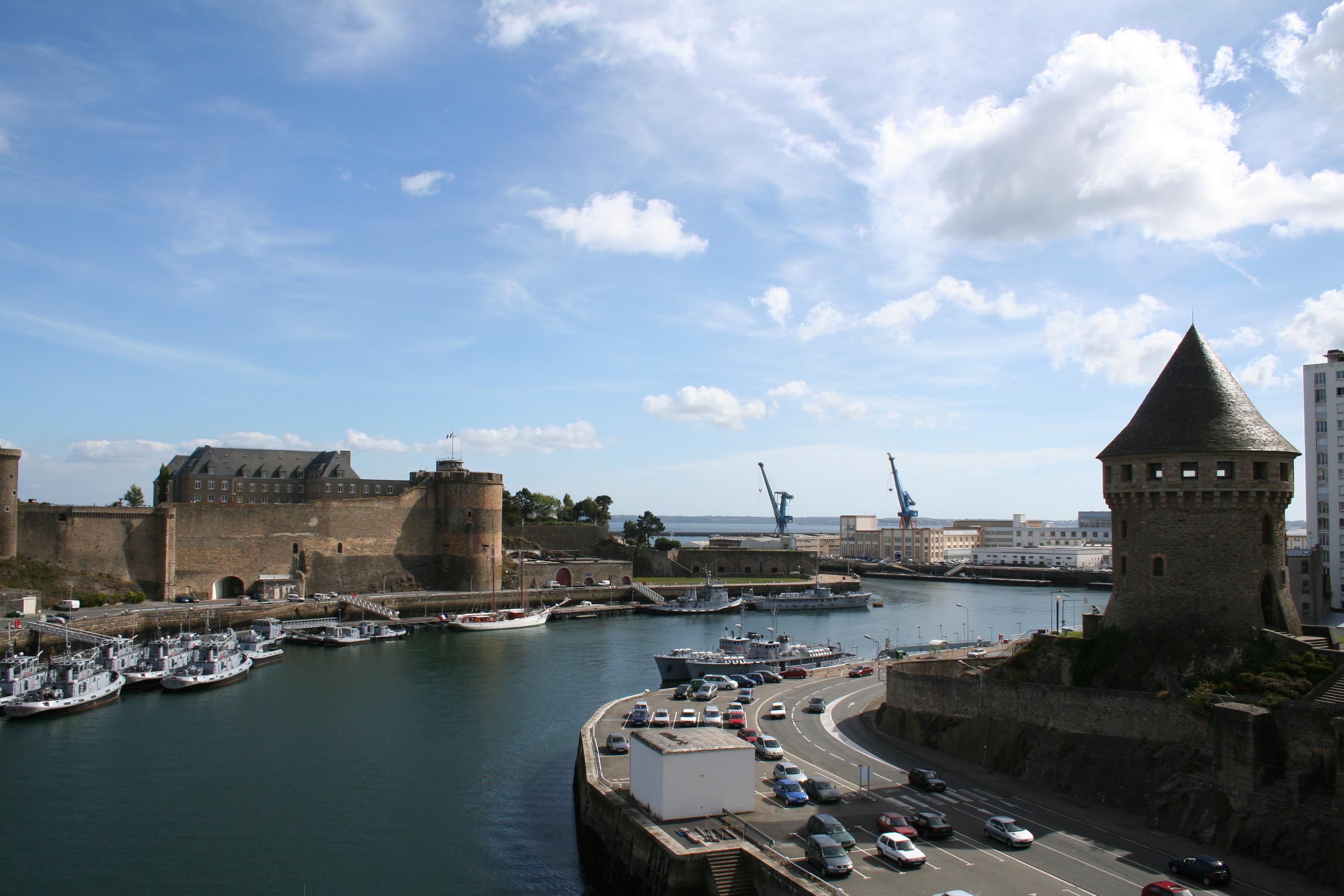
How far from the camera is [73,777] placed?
87.4ft

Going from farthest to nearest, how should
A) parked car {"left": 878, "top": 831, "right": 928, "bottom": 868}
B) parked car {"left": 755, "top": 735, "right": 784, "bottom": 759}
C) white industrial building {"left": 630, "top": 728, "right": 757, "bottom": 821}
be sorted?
parked car {"left": 755, "top": 735, "right": 784, "bottom": 759}, white industrial building {"left": 630, "top": 728, "right": 757, "bottom": 821}, parked car {"left": 878, "top": 831, "right": 928, "bottom": 868}

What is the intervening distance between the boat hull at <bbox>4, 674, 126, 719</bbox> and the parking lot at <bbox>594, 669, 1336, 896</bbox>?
22184mm

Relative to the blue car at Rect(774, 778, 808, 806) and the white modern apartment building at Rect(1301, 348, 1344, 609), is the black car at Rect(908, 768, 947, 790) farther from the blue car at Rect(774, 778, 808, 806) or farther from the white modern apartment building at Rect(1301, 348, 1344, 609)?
the white modern apartment building at Rect(1301, 348, 1344, 609)

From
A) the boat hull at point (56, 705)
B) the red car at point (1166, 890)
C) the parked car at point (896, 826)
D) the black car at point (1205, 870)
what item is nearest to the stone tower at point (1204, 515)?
the black car at point (1205, 870)

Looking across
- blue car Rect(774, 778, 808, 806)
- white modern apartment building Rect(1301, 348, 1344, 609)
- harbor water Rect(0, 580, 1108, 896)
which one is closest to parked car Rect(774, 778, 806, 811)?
blue car Rect(774, 778, 808, 806)

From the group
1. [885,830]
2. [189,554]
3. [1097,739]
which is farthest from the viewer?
[189,554]

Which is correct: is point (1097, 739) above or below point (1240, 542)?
below

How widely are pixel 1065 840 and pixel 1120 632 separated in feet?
22.0

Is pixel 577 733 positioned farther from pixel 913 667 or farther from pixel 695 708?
pixel 913 667

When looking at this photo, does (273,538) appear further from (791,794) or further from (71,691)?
(791,794)

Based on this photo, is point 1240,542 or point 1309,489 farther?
point 1309,489

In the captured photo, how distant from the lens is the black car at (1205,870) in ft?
52.4

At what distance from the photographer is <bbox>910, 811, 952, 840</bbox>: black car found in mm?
18188

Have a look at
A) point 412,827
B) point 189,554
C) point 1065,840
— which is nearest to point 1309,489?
point 1065,840
